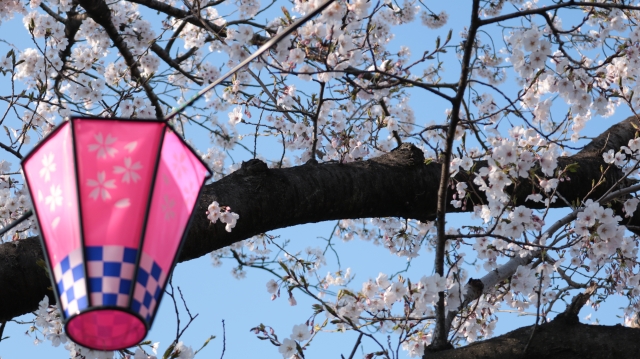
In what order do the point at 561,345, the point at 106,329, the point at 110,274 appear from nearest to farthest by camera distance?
the point at 110,274, the point at 106,329, the point at 561,345

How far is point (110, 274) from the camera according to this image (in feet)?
4.47

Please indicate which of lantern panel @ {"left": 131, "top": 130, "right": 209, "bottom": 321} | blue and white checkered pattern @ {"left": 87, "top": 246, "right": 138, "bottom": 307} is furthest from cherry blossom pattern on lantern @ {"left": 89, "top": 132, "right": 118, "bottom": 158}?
blue and white checkered pattern @ {"left": 87, "top": 246, "right": 138, "bottom": 307}

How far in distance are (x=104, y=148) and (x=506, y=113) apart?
8.58ft

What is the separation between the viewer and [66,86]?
5.29m

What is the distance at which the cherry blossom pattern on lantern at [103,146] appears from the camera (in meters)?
1.43

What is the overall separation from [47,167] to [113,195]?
0.20 m

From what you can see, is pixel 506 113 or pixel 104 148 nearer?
pixel 104 148

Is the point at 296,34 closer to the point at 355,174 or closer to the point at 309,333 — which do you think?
the point at 355,174

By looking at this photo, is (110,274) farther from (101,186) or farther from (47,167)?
(47,167)

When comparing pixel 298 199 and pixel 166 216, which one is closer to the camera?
pixel 166 216

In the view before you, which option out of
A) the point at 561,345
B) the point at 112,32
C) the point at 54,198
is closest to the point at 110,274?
the point at 54,198

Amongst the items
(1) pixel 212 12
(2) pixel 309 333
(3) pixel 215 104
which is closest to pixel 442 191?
(2) pixel 309 333

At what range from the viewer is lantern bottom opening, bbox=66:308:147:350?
1.41m

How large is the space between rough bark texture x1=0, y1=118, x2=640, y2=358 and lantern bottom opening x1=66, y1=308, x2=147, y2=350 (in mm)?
1038
